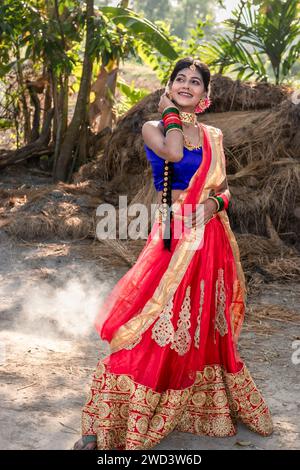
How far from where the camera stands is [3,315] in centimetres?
511

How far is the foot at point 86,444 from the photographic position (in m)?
3.08

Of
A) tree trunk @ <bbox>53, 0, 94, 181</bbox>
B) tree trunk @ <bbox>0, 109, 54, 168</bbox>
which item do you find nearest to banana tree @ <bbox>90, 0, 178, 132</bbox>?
tree trunk @ <bbox>53, 0, 94, 181</bbox>

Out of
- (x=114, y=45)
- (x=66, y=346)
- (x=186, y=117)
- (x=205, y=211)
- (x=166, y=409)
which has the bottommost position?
(x=66, y=346)

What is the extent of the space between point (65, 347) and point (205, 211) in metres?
1.71

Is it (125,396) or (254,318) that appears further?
(254,318)

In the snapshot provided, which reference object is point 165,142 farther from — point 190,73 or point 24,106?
point 24,106

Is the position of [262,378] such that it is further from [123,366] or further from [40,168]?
[40,168]

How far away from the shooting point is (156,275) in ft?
10.5

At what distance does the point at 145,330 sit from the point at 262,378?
1312mm

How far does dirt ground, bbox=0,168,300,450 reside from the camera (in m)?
3.30

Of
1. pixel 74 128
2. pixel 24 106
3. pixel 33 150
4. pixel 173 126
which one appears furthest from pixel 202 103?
pixel 24 106

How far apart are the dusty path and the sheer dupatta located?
20.6 inches

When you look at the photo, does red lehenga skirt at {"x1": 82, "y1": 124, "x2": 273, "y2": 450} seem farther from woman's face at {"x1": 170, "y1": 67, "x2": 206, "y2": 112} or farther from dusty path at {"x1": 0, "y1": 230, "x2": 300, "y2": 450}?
woman's face at {"x1": 170, "y1": 67, "x2": 206, "y2": 112}
